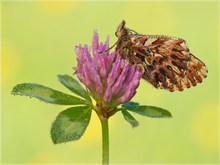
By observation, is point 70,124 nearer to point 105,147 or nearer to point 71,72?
point 105,147

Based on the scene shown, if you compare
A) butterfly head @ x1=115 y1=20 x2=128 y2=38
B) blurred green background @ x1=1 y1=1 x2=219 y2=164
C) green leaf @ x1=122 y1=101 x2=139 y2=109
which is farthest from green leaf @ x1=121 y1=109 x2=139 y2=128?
blurred green background @ x1=1 y1=1 x2=219 y2=164

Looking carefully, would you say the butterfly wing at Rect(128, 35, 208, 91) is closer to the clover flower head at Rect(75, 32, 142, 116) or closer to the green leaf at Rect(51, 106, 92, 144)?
the clover flower head at Rect(75, 32, 142, 116)

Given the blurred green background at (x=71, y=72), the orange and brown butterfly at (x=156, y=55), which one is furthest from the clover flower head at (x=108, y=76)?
the blurred green background at (x=71, y=72)

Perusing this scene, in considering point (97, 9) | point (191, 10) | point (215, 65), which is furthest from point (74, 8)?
point (215, 65)

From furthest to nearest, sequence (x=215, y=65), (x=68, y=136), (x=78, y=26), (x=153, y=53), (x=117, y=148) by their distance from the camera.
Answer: (x=78, y=26) < (x=215, y=65) < (x=117, y=148) < (x=153, y=53) < (x=68, y=136)

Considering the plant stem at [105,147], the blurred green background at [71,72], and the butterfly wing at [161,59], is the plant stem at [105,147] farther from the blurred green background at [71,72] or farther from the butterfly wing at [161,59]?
the blurred green background at [71,72]

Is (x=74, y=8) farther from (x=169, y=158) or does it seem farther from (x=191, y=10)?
(x=169, y=158)
